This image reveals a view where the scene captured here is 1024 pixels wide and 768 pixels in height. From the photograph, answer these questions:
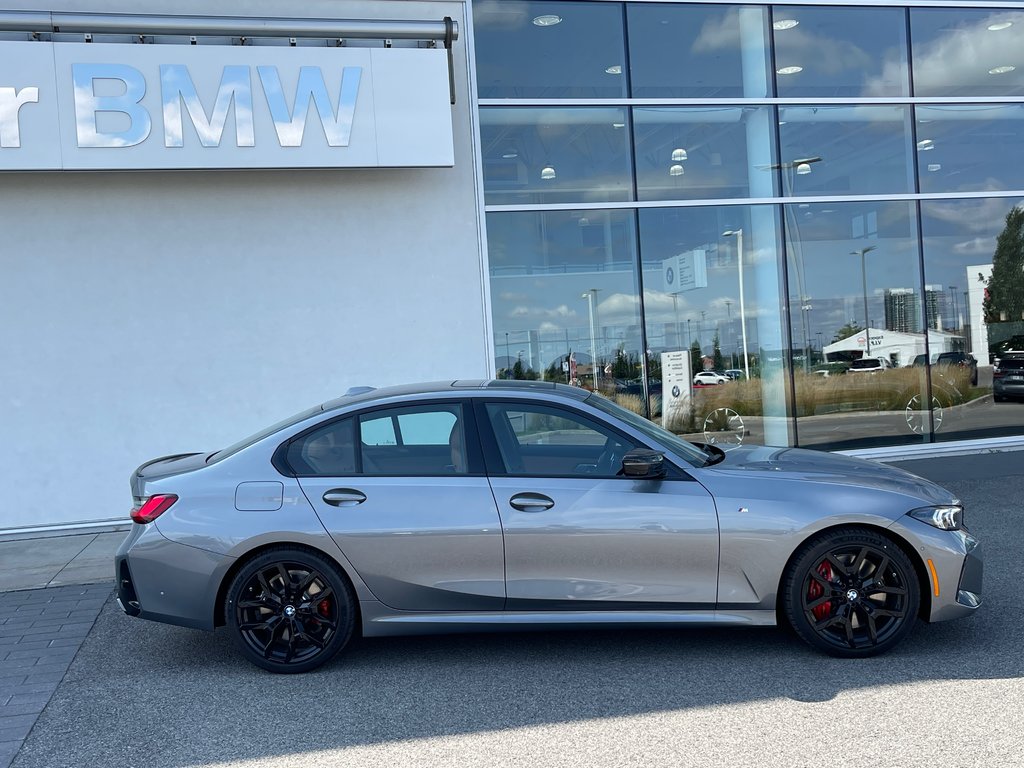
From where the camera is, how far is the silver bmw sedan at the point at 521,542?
4719mm

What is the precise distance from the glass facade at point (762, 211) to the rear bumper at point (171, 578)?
622cm

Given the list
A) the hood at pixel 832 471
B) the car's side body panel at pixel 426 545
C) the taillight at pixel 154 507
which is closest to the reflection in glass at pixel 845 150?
the hood at pixel 832 471

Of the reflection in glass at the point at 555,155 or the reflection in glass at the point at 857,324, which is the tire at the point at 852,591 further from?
the reflection in glass at the point at 857,324

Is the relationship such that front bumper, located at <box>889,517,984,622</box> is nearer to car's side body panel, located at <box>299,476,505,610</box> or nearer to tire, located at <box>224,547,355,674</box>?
car's side body panel, located at <box>299,476,505,610</box>

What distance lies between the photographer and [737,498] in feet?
15.6

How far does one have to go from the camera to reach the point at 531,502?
4801 mm

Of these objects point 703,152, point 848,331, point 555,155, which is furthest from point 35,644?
point 848,331

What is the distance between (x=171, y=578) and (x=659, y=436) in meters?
2.73

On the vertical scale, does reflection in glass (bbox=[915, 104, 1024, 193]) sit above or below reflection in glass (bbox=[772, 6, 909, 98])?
below

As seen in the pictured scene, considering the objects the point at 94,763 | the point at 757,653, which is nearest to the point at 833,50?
the point at 757,653

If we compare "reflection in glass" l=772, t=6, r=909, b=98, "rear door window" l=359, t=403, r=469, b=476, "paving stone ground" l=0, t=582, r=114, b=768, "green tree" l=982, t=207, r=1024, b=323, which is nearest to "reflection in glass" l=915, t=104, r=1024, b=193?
"green tree" l=982, t=207, r=1024, b=323

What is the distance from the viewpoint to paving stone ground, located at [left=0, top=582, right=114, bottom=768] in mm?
4469

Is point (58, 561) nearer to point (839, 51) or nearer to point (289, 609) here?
point (289, 609)

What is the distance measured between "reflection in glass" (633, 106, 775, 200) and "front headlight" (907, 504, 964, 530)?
7.07m
